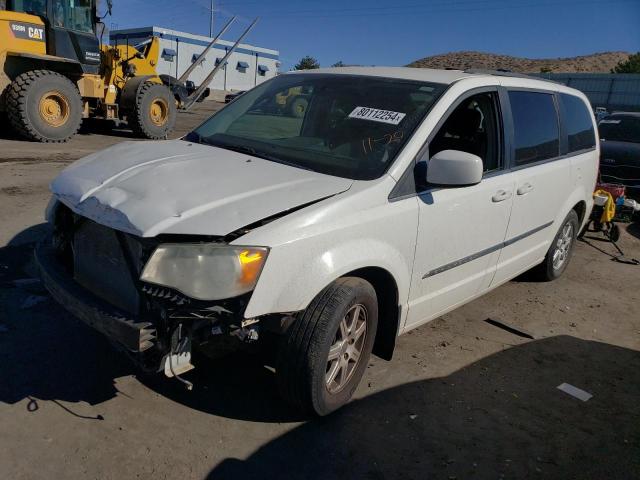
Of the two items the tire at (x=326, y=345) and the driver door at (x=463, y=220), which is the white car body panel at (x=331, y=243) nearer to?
the tire at (x=326, y=345)

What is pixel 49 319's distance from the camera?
3.78m

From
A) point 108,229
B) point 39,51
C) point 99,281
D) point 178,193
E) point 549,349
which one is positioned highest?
point 39,51

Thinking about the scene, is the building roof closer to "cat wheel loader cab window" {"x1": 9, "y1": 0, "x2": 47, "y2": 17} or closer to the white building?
the white building

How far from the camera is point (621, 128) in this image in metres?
10.2

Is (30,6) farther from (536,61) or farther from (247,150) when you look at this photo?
(536,61)

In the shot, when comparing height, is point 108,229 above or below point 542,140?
below

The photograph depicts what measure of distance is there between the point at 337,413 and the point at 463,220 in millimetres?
1410

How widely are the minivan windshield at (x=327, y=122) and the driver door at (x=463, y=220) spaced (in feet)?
0.88

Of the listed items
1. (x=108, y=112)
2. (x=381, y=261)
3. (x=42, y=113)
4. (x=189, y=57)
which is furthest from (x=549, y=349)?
(x=189, y=57)

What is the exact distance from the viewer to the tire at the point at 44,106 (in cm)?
1095

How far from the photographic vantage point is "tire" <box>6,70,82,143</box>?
35.9 feet

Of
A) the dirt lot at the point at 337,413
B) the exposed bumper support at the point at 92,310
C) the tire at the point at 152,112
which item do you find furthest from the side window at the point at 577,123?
the tire at the point at 152,112

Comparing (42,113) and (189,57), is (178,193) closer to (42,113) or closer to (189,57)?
(42,113)

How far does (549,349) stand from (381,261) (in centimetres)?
201
